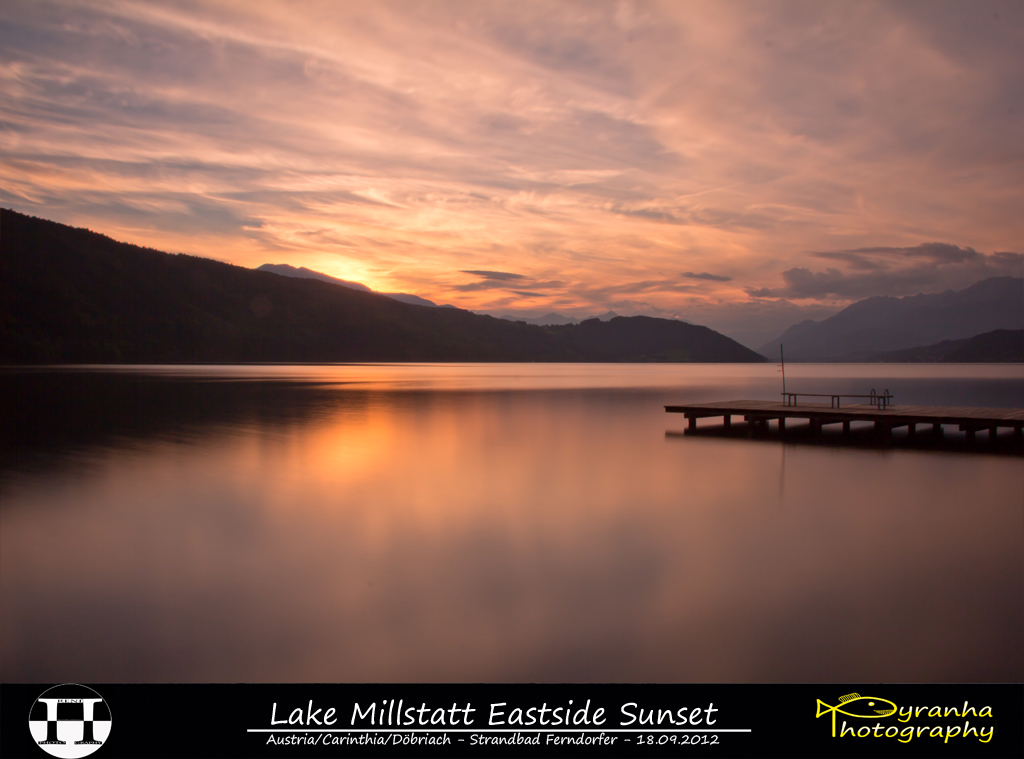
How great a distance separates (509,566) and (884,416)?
17.0m

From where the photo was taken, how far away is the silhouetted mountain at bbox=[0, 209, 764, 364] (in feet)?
392

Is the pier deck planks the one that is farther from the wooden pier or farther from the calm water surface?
the calm water surface

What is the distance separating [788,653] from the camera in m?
5.47
